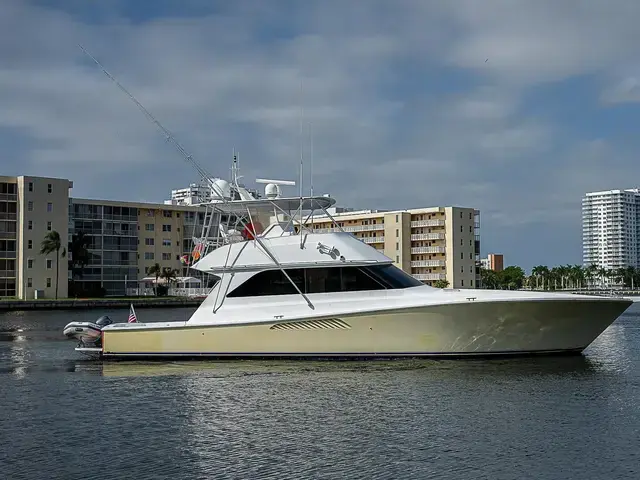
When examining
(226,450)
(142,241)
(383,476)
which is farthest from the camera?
(142,241)

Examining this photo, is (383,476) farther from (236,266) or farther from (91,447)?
(236,266)

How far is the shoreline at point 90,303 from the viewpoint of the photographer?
84.3m

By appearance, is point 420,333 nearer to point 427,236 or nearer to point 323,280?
point 323,280

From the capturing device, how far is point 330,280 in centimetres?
2564

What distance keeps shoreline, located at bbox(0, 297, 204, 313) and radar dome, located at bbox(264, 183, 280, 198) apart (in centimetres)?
5882

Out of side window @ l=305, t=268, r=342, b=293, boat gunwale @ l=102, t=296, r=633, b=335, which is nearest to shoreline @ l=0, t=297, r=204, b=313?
boat gunwale @ l=102, t=296, r=633, b=335

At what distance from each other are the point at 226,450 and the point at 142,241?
316 ft

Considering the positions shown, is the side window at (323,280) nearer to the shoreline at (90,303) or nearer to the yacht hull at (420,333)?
the yacht hull at (420,333)

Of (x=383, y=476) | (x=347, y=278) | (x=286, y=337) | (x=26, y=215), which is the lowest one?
(x=383, y=476)

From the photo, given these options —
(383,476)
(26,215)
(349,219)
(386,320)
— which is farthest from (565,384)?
(349,219)

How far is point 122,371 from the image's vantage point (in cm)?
2550

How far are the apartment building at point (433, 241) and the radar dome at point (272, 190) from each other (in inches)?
3587

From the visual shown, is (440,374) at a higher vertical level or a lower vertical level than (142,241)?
lower

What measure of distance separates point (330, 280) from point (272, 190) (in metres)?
4.32
